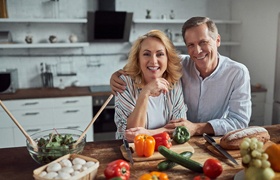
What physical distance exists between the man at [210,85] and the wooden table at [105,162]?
8.2 inches

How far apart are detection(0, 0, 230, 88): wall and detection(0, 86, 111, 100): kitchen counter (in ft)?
0.89

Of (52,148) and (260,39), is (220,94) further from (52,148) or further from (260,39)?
(260,39)

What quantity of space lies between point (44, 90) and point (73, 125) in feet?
2.23

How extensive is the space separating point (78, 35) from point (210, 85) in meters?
2.74

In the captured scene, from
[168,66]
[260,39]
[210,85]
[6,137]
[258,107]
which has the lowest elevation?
[6,137]

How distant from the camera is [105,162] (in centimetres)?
151

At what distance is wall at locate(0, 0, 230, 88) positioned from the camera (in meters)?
4.19

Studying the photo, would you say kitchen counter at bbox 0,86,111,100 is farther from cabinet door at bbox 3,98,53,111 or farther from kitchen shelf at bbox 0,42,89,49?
kitchen shelf at bbox 0,42,89,49

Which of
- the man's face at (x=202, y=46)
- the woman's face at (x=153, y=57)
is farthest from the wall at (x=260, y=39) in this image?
the woman's face at (x=153, y=57)

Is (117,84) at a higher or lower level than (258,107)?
higher

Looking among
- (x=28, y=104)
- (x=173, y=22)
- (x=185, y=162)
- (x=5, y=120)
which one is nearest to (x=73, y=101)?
(x=28, y=104)

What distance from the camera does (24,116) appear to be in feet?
12.1

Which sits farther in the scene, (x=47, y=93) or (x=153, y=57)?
(x=47, y=93)

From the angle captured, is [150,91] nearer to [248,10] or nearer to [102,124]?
[102,124]
